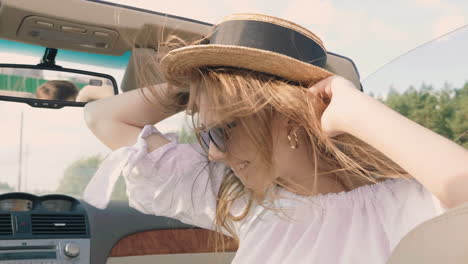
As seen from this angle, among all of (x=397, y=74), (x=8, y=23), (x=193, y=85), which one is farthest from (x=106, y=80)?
(x=397, y=74)

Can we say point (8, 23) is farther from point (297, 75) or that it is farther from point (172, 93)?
point (297, 75)

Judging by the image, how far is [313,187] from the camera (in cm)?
206

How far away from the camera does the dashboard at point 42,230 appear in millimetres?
2885

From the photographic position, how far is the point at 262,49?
176 cm

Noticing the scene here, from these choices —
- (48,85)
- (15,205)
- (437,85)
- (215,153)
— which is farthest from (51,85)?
(437,85)

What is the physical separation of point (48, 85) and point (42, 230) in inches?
31.6

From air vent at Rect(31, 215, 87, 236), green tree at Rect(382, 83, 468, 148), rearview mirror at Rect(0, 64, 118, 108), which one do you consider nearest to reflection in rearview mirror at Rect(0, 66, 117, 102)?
rearview mirror at Rect(0, 64, 118, 108)

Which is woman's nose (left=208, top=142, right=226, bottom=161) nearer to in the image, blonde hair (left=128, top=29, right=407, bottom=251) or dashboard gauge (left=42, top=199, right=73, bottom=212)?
blonde hair (left=128, top=29, right=407, bottom=251)

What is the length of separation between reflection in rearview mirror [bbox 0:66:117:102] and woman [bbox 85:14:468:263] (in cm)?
31

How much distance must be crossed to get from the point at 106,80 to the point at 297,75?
1211 mm

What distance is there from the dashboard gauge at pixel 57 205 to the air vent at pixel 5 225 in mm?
228

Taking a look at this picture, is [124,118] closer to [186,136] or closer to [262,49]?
[186,136]

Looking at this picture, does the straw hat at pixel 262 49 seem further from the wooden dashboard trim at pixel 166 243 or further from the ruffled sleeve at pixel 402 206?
the wooden dashboard trim at pixel 166 243

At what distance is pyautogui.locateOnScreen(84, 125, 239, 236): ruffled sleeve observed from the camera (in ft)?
7.03
